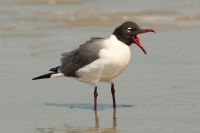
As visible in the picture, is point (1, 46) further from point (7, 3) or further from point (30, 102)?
point (7, 3)

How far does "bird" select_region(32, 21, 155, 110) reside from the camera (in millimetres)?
8328

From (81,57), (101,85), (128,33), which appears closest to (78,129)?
(81,57)

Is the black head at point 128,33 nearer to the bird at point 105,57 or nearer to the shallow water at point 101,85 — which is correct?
the bird at point 105,57

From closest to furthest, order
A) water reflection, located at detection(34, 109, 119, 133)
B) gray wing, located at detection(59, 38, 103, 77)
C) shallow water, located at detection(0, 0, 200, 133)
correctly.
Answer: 1. water reflection, located at detection(34, 109, 119, 133)
2. shallow water, located at detection(0, 0, 200, 133)
3. gray wing, located at detection(59, 38, 103, 77)

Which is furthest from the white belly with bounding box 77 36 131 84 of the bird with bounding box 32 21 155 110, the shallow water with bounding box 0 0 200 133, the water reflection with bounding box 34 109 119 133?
the water reflection with bounding box 34 109 119 133

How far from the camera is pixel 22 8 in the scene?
675 inches

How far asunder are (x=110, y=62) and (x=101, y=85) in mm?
1466

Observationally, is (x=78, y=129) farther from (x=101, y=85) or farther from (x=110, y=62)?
(x=101, y=85)

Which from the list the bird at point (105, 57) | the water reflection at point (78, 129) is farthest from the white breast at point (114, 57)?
the water reflection at point (78, 129)

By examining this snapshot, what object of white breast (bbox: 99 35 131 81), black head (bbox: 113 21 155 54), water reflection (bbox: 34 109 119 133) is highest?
black head (bbox: 113 21 155 54)

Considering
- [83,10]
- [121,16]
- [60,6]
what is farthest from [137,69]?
Answer: [60,6]

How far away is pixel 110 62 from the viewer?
829cm

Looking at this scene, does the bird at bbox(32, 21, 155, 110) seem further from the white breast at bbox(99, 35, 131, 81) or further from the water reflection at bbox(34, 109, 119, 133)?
the water reflection at bbox(34, 109, 119, 133)

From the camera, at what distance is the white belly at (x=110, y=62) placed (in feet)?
27.2
